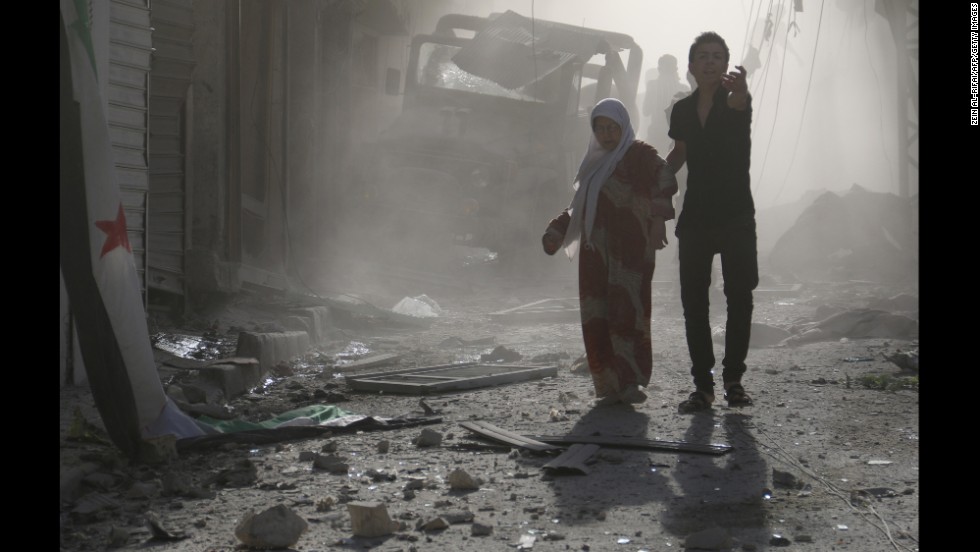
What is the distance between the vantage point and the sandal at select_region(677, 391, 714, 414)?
204 inches

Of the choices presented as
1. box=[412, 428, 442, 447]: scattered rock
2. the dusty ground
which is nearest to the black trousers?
the dusty ground

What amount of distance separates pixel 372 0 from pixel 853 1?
11316 millimetres

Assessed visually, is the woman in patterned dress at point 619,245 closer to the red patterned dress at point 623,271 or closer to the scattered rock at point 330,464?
the red patterned dress at point 623,271

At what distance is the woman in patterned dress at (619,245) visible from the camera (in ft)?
17.6

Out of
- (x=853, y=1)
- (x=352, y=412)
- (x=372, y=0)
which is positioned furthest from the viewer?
(x=853, y=1)

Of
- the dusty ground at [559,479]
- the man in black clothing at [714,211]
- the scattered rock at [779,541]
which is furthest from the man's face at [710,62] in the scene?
the scattered rock at [779,541]

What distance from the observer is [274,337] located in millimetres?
6953

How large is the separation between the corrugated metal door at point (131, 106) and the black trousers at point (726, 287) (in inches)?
129

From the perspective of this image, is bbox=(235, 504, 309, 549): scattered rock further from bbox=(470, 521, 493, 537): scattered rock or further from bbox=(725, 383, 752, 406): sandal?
bbox=(725, 383, 752, 406): sandal

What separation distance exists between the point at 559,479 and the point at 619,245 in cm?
179
